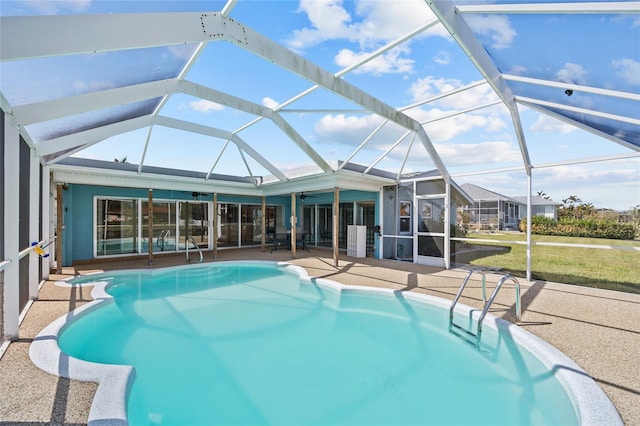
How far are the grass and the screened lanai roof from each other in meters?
3.01

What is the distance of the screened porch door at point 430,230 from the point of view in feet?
31.3

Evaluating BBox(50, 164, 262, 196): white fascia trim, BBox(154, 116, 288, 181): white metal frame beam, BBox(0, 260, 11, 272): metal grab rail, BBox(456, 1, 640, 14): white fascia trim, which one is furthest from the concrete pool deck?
BBox(154, 116, 288, 181): white metal frame beam

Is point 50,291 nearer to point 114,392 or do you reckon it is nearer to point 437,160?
point 114,392

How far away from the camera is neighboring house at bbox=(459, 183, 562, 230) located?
11.7 metres

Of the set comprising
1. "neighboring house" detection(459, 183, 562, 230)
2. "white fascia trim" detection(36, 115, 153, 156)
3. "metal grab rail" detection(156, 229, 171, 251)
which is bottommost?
"metal grab rail" detection(156, 229, 171, 251)

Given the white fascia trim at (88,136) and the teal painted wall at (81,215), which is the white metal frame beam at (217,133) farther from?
the teal painted wall at (81,215)

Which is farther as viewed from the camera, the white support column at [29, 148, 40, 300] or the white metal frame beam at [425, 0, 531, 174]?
the white support column at [29, 148, 40, 300]

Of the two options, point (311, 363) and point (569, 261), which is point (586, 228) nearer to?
point (569, 261)

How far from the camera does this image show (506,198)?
869 inches

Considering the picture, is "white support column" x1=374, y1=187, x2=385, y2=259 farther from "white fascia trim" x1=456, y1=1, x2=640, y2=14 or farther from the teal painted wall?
"white fascia trim" x1=456, y1=1, x2=640, y2=14

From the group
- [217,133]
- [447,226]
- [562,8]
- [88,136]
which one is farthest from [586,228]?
A: [88,136]

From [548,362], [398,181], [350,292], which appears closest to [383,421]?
[548,362]

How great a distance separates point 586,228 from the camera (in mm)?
9234

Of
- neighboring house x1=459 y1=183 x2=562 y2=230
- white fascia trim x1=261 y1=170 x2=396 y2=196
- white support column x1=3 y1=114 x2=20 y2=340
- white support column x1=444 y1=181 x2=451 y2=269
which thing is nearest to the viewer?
white support column x1=3 y1=114 x2=20 y2=340
